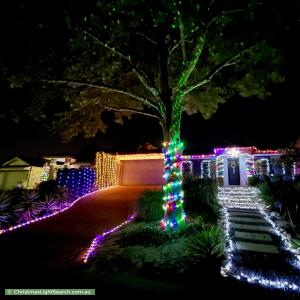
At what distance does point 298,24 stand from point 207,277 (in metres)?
8.22

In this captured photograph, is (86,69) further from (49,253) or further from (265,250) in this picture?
(265,250)

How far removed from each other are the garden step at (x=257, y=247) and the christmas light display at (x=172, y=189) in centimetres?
198

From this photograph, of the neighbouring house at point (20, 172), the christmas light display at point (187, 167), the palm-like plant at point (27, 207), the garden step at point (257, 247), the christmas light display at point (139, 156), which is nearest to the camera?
the garden step at point (257, 247)

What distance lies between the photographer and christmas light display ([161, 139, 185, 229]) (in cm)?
822

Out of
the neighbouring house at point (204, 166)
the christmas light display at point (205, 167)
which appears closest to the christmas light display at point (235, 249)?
the neighbouring house at point (204, 166)

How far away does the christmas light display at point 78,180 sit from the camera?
16.3m

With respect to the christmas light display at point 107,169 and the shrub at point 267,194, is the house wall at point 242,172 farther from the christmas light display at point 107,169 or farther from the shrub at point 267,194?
the christmas light display at point 107,169

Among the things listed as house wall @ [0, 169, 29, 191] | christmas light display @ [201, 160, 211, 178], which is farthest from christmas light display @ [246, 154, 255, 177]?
house wall @ [0, 169, 29, 191]

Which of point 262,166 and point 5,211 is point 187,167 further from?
point 5,211

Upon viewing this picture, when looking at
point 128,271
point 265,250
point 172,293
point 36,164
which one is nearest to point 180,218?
point 265,250

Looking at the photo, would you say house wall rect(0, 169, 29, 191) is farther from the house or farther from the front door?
the front door

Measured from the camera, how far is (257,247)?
6.99 metres

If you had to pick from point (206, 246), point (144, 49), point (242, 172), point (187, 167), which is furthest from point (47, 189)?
point (242, 172)

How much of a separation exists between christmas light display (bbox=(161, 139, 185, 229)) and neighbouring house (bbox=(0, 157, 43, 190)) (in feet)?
74.9
